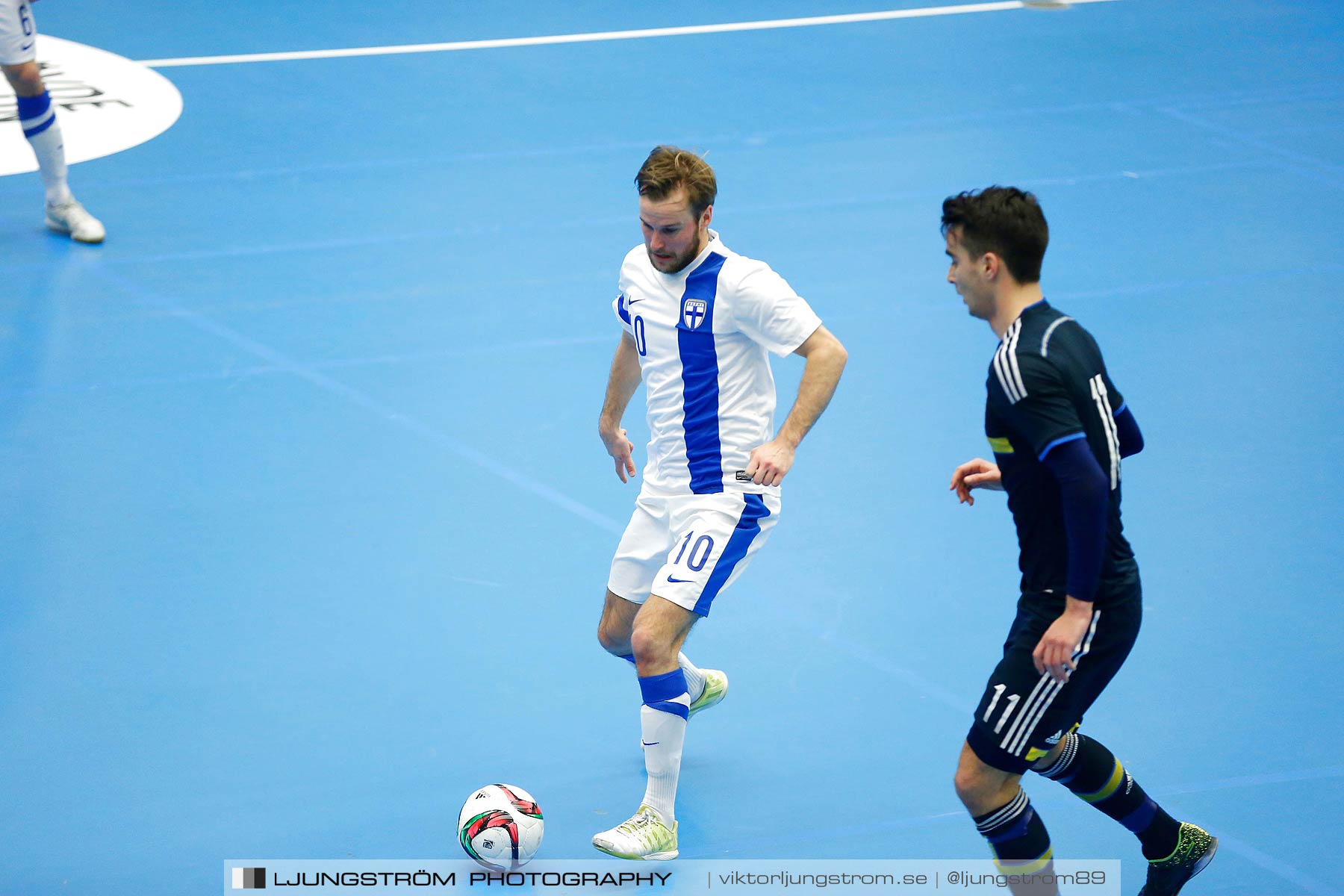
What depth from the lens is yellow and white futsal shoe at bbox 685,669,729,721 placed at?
4949mm

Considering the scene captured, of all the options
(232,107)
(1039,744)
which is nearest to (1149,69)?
(232,107)

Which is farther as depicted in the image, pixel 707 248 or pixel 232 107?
pixel 232 107

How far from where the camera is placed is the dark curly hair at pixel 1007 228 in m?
3.57

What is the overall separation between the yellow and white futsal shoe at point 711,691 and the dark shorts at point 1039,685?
138 centimetres

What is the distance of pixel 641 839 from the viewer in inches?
171

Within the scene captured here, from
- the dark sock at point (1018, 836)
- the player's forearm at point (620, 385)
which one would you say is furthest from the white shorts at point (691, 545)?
the dark sock at point (1018, 836)

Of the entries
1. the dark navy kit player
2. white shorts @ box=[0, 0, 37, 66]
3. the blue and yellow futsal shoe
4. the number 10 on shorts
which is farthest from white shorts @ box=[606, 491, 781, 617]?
white shorts @ box=[0, 0, 37, 66]

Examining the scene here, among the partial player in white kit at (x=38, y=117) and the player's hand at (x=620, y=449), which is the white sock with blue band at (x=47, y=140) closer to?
the partial player in white kit at (x=38, y=117)

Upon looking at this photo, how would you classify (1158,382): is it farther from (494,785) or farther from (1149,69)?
(1149,69)

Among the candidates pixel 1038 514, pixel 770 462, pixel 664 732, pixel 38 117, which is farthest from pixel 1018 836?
pixel 38 117

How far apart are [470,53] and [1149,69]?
228 inches

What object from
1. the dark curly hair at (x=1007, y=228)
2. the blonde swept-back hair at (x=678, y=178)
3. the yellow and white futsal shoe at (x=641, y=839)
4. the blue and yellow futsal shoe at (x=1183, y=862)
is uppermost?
the dark curly hair at (x=1007, y=228)

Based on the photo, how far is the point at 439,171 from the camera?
9.97 meters

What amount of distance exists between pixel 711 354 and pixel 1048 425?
4.42 feet
